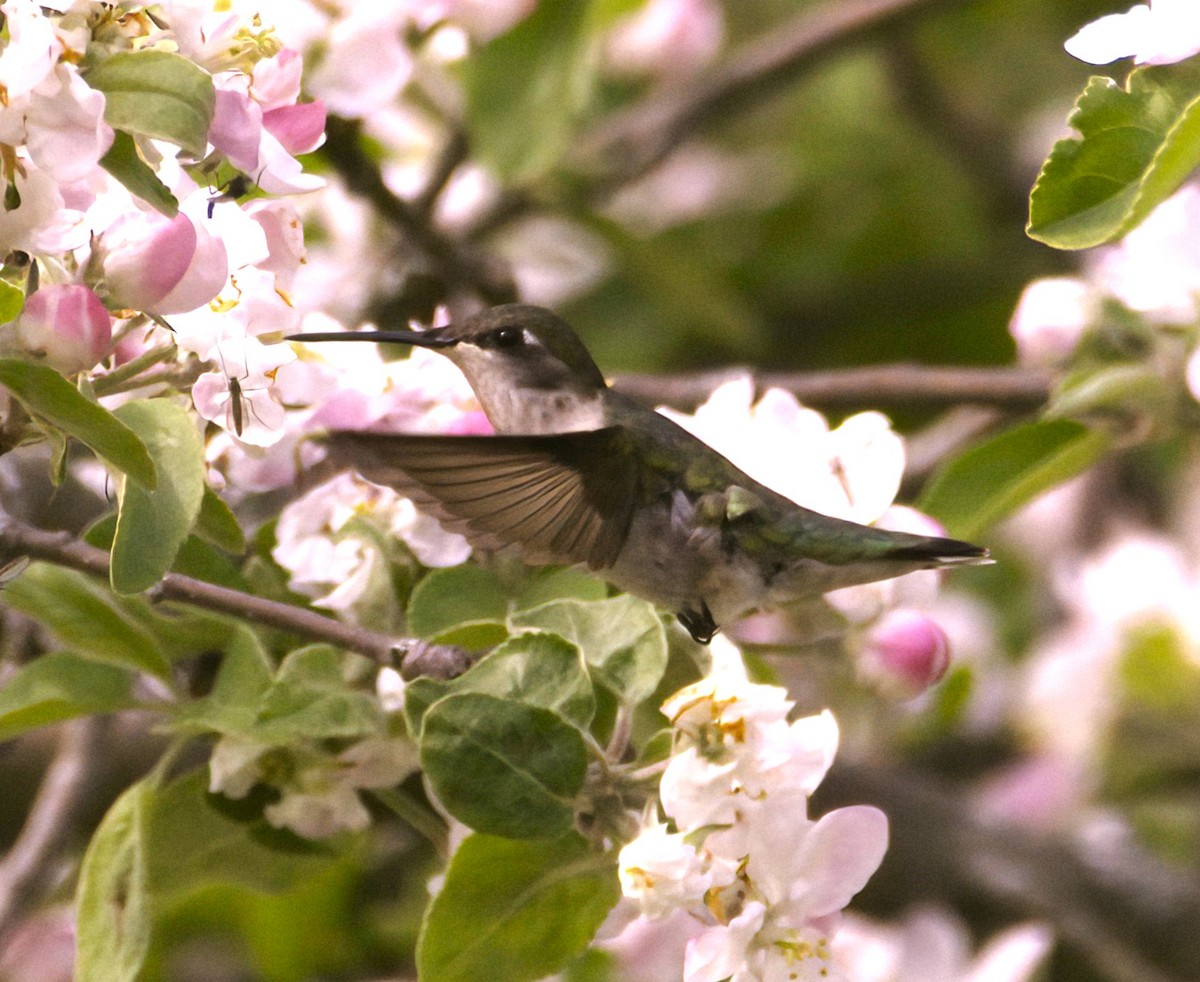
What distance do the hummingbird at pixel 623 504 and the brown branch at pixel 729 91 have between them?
1.01 m

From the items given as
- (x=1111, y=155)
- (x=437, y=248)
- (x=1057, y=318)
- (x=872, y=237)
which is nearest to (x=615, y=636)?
(x=1111, y=155)

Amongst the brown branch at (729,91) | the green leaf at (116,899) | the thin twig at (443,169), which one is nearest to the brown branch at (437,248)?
the thin twig at (443,169)

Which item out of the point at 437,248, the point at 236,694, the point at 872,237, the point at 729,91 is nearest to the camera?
the point at 236,694

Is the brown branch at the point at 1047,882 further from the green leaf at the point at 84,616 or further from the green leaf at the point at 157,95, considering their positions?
the green leaf at the point at 157,95

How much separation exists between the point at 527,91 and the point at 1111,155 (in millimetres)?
932

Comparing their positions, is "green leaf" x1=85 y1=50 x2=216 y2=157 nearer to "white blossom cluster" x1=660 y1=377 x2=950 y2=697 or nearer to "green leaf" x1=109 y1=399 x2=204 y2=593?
"green leaf" x1=109 y1=399 x2=204 y2=593

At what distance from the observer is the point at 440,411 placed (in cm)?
108

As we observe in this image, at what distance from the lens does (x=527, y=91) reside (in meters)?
1.81

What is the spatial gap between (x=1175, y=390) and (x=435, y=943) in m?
0.70

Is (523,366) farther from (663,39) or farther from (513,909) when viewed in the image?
(663,39)

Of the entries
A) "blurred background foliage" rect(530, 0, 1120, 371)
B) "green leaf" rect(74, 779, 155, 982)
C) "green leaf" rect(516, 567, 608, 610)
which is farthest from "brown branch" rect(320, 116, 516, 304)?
"green leaf" rect(74, 779, 155, 982)

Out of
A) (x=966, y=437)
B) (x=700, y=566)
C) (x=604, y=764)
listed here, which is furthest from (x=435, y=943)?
(x=966, y=437)

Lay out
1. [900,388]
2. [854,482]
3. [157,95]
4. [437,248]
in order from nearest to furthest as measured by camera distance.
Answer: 1. [157,95]
2. [854,482]
3. [900,388]
4. [437,248]

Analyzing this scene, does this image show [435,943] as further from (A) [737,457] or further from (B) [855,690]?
(B) [855,690]
